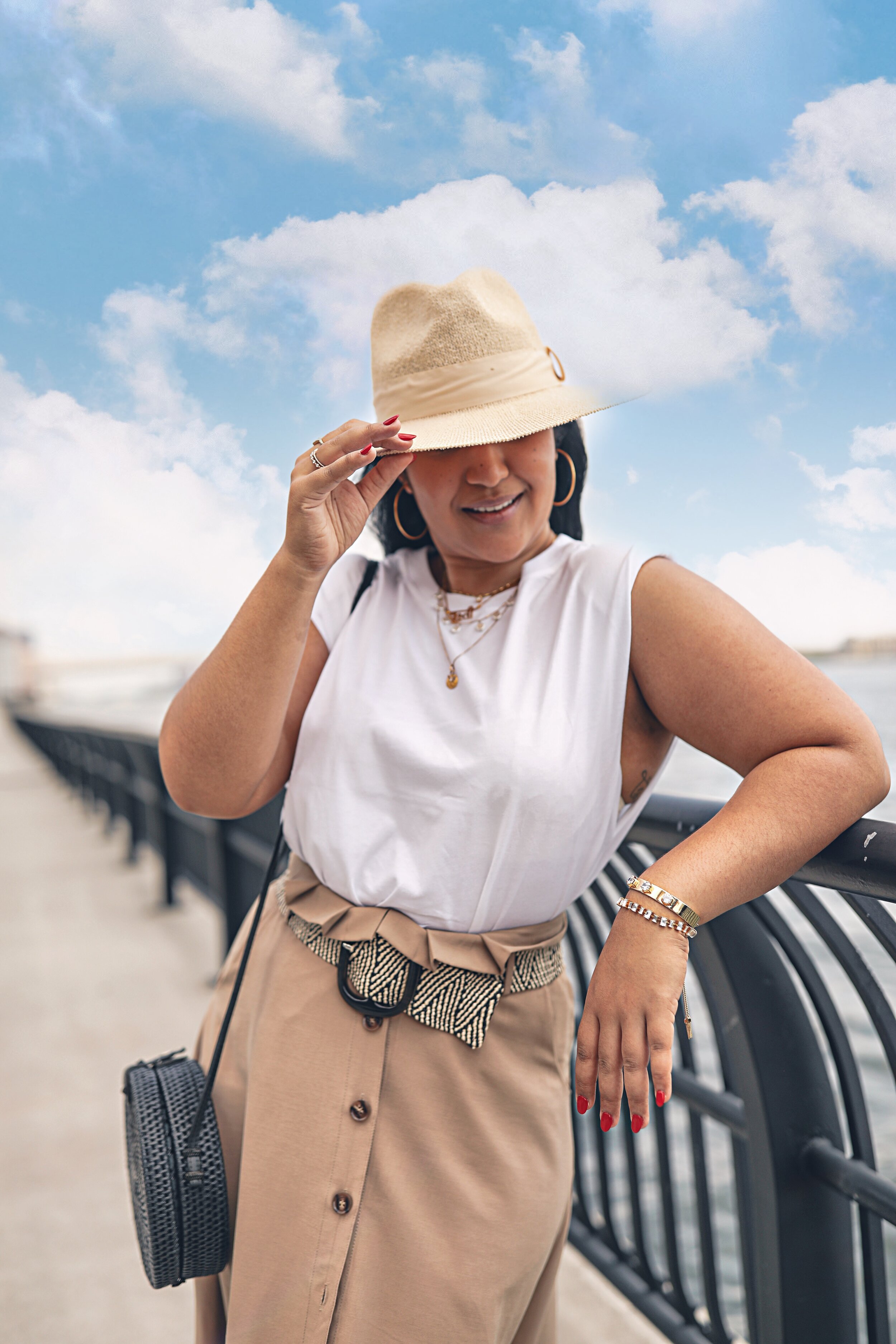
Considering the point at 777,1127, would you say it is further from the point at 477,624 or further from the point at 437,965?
the point at 477,624

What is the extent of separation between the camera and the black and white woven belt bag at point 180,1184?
1.25m

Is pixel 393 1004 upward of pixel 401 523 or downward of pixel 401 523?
downward

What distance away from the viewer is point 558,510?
4.79ft

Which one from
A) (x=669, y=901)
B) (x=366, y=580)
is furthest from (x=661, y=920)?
(x=366, y=580)

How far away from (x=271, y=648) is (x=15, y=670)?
173 ft

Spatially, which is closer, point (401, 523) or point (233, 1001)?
point (233, 1001)

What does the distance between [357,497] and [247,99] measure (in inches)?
26.2

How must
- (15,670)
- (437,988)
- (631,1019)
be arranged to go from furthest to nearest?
(15,670) → (437,988) → (631,1019)

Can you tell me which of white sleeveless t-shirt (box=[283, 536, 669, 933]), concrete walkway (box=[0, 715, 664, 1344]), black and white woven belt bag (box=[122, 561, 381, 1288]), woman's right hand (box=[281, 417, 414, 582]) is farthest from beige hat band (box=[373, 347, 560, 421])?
concrete walkway (box=[0, 715, 664, 1344])

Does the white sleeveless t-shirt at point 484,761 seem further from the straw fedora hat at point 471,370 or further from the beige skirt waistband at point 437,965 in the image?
the straw fedora hat at point 471,370

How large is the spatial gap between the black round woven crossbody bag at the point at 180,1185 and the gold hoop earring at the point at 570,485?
892 millimetres

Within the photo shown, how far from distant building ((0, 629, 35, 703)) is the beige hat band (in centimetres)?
4127

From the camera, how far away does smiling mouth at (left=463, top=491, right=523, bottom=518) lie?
50.2 inches

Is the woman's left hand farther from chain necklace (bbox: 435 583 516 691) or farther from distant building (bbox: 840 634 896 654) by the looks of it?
distant building (bbox: 840 634 896 654)
